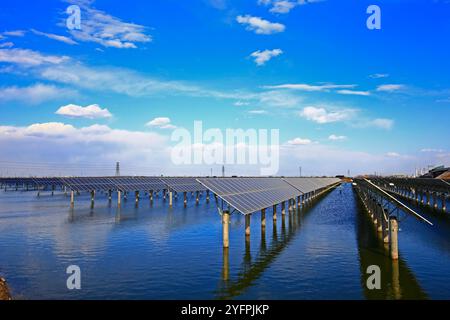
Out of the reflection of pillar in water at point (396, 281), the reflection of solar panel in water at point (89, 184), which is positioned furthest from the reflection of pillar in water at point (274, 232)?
the reflection of solar panel in water at point (89, 184)

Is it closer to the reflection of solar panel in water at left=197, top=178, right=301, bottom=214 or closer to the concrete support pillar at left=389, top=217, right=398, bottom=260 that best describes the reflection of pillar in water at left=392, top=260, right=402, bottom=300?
the concrete support pillar at left=389, top=217, right=398, bottom=260

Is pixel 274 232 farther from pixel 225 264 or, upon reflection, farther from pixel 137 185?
pixel 137 185

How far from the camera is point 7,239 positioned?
3453 cm

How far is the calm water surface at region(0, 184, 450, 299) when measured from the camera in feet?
61.7

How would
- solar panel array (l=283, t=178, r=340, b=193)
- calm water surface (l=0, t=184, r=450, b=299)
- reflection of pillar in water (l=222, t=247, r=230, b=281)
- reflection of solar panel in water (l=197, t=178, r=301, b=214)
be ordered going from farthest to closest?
solar panel array (l=283, t=178, r=340, b=193) < reflection of solar panel in water (l=197, t=178, r=301, b=214) < reflection of pillar in water (l=222, t=247, r=230, b=281) < calm water surface (l=0, t=184, r=450, b=299)

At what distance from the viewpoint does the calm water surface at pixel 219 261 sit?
18.8 metres

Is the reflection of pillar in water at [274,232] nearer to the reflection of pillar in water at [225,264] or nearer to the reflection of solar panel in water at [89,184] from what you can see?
the reflection of pillar in water at [225,264]

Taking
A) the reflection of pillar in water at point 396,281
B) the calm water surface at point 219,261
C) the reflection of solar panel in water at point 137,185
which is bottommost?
the calm water surface at point 219,261

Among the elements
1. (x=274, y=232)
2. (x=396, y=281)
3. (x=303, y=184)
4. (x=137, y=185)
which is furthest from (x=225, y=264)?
(x=137, y=185)

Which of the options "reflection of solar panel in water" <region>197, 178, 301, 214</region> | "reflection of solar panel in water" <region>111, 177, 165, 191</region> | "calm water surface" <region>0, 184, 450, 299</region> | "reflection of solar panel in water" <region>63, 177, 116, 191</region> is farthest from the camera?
"reflection of solar panel in water" <region>111, 177, 165, 191</region>

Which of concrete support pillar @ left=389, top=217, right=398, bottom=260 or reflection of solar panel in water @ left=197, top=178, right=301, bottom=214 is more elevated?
reflection of solar panel in water @ left=197, top=178, right=301, bottom=214

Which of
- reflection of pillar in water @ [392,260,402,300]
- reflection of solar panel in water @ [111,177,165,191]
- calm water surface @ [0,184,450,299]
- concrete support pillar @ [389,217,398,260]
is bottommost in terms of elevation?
calm water surface @ [0,184,450,299]

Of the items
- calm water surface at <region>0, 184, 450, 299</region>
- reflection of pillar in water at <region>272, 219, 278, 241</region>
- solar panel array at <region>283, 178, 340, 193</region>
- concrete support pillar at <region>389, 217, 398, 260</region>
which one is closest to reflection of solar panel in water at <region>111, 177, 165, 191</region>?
solar panel array at <region>283, 178, 340, 193</region>
